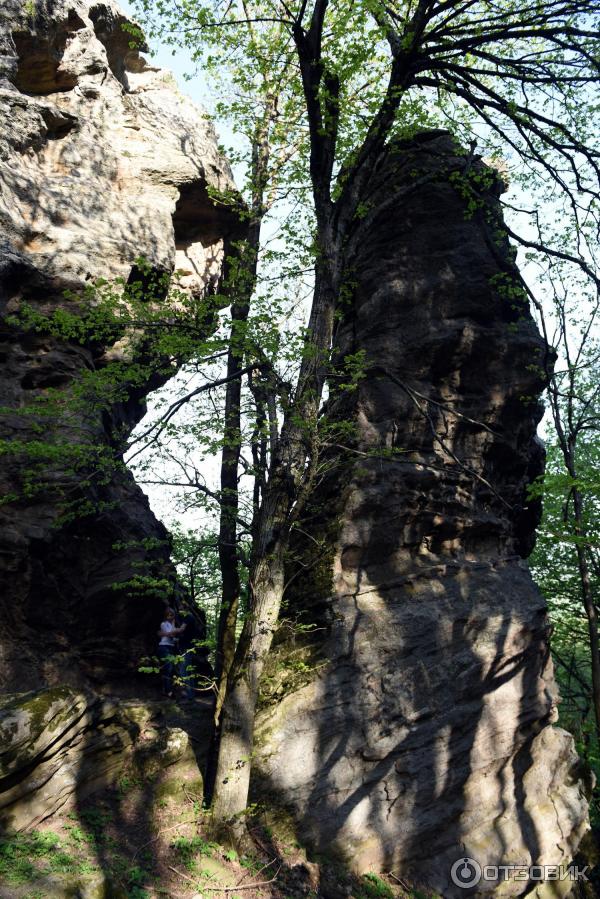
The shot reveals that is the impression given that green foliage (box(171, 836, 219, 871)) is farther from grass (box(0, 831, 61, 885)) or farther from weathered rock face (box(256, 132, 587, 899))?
grass (box(0, 831, 61, 885))

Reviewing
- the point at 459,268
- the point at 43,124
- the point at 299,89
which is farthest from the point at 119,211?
the point at 459,268

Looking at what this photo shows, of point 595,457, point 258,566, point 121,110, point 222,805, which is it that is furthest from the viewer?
point 595,457

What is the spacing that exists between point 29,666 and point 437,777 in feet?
19.7

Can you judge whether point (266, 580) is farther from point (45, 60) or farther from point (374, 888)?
point (45, 60)

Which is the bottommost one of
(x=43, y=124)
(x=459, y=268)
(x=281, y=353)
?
(x=281, y=353)

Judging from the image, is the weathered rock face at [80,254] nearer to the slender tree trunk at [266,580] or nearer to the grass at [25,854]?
the slender tree trunk at [266,580]

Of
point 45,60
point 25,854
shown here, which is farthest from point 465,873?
point 45,60

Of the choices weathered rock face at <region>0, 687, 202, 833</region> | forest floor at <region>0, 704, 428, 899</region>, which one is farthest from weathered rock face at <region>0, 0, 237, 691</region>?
forest floor at <region>0, 704, 428, 899</region>

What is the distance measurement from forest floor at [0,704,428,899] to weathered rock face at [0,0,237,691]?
8.35 feet

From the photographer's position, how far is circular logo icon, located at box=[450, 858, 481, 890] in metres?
8.21

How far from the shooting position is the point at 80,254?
11.1 m

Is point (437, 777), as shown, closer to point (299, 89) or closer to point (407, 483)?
point (407, 483)

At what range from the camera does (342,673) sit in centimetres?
845

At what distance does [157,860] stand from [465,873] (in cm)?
457
